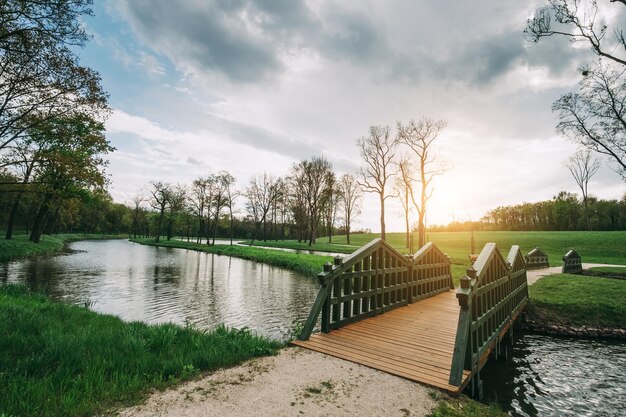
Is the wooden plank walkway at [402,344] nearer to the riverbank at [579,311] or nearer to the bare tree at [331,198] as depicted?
the riverbank at [579,311]

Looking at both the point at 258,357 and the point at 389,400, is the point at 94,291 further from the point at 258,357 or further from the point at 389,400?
the point at 389,400

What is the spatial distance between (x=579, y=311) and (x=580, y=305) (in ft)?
1.64

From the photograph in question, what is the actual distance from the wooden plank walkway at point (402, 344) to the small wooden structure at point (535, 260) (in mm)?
19740

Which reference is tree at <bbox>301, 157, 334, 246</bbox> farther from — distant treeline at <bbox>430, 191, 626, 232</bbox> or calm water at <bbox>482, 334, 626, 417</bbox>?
calm water at <bbox>482, 334, 626, 417</bbox>

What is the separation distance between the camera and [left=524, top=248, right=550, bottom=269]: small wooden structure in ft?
77.1

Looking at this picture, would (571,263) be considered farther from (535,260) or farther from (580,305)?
(580,305)

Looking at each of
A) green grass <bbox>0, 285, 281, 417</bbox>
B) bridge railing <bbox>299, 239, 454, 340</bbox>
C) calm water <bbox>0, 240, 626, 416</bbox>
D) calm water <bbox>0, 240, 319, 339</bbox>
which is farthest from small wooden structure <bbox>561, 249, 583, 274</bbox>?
green grass <bbox>0, 285, 281, 417</bbox>

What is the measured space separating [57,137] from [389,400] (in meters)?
18.1

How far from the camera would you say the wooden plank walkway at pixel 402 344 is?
4684mm

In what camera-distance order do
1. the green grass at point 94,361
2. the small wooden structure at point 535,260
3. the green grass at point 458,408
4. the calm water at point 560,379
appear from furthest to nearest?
the small wooden structure at point 535,260, the calm water at point 560,379, the green grass at point 458,408, the green grass at point 94,361

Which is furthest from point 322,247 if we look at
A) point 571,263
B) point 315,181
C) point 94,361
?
point 94,361

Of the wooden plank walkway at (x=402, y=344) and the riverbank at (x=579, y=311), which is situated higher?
the wooden plank walkway at (x=402, y=344)

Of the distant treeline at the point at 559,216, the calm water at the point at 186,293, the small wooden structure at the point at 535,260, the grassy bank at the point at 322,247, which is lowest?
the calm water at the point at 186,293

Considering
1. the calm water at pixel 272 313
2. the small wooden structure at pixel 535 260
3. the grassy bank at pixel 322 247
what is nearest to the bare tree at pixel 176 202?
the grassy bank at pixel 322 247
